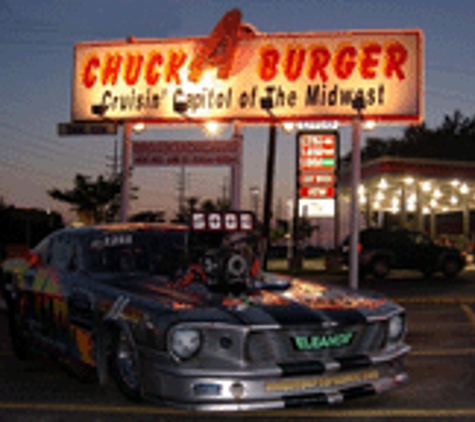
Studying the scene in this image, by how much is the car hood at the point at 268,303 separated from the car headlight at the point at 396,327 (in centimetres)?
7

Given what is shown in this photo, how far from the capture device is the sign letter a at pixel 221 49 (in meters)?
17.2

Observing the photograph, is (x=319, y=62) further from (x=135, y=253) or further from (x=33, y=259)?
(x=135, y=253)

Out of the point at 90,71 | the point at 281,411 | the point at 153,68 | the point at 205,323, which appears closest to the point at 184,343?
the point at 205,323

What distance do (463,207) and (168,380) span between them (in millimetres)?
44000

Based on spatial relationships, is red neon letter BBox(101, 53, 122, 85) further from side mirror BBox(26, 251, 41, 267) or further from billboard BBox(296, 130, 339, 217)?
side mirror BBox(26, 251, 41, 267)

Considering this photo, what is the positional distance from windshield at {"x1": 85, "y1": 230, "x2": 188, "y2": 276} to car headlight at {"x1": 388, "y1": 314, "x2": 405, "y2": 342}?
178cm

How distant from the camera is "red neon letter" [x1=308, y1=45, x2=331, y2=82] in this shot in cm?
1684

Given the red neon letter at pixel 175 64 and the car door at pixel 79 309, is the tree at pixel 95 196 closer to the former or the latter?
the red neon letter at pixel 175 64

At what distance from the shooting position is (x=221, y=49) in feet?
56.9

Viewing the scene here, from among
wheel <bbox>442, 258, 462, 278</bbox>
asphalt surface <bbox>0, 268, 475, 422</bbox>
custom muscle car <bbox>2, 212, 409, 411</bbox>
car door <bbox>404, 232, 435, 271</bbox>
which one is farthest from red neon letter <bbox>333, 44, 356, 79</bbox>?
wheel <bbox>442, 258, 462, 278</bbox>

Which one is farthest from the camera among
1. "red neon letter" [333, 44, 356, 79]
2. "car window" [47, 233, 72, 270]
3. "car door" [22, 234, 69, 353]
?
"red neon letter" [333, 44, 356, 79]

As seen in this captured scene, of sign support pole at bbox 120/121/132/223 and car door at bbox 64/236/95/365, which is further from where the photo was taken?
sign support pole at bbox 120/121/132/223

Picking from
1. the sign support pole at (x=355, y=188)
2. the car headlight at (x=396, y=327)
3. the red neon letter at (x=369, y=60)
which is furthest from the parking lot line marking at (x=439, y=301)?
the car headlight at (x=396, y=327)

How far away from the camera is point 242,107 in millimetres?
17234
